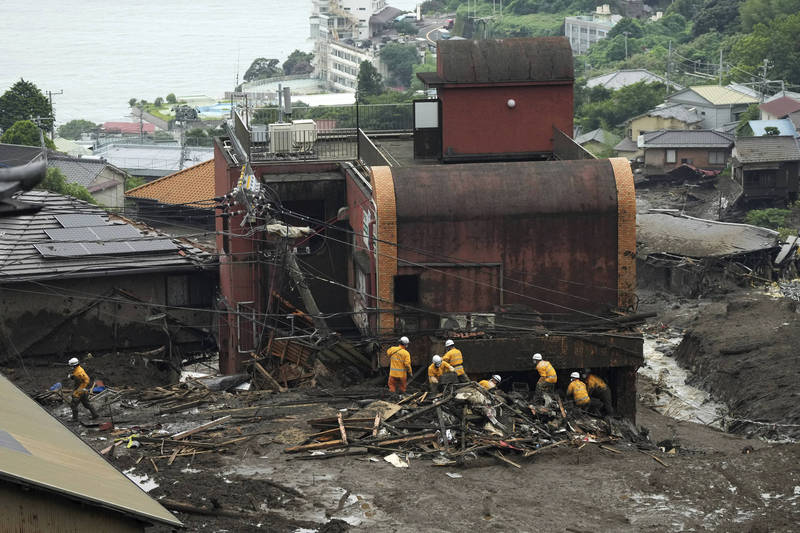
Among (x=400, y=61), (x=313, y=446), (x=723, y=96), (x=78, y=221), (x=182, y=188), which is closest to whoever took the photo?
(x=313, y=446)

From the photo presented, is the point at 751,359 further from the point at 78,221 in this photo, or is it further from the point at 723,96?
the point at 723,96

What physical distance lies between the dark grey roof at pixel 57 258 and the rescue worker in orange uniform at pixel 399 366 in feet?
37.4

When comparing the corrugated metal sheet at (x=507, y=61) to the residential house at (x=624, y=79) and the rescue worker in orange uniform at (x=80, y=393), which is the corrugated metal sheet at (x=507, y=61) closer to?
the rescue worker in orange uniform at (x=80, y=393)

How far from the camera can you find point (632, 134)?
86.3 meters

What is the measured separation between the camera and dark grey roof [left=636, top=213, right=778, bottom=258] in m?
49.6

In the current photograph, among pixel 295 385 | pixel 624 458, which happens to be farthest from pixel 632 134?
pixel 624 458

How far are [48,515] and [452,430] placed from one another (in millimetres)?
9639

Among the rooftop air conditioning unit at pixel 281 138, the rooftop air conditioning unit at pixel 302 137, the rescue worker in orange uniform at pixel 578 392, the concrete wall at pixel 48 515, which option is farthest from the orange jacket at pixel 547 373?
the rooftop air conditioning unit at pixel 281 138

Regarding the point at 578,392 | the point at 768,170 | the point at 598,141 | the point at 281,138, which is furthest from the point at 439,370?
the point at 598,141

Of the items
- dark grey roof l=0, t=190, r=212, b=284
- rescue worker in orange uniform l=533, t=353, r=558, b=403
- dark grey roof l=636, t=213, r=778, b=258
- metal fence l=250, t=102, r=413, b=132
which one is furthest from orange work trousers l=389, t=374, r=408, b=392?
dark grey roof l=636, t=213, r=778, b=258

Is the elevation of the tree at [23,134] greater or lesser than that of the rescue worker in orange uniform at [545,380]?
greater

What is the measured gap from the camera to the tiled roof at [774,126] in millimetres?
74188

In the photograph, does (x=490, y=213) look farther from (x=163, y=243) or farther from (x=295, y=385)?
(x=163, y=243)

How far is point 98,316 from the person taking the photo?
110ft
